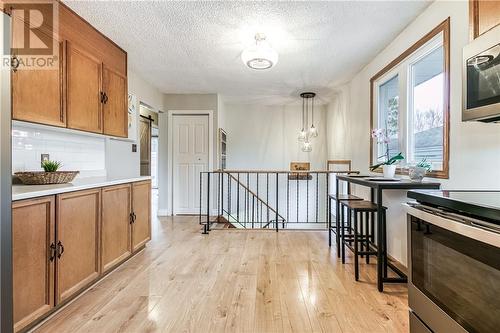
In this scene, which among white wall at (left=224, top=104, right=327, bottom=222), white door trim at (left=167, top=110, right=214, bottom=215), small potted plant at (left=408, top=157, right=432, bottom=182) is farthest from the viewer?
→ white wall at (left=224, top=104, right=327, bottom=222)

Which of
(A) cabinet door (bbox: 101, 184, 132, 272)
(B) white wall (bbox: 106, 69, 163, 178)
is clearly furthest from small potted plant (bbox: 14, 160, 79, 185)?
(B) white wall (bbox: 106, 69, 163, 178)

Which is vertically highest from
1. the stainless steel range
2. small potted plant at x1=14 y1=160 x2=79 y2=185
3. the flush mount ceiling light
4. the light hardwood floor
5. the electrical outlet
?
the flush mount ceiling light

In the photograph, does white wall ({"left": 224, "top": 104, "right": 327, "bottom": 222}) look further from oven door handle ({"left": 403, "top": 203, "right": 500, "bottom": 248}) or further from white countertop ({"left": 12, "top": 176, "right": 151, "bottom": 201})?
oven door handle ({"left": 403, "top": 203, "right": 500, "bottom": 248})

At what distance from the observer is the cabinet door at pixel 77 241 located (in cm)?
185

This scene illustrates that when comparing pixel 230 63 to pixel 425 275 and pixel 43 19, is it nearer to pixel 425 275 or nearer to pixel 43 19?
pixel 43 19

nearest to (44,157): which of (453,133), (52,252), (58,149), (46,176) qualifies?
(58,149)

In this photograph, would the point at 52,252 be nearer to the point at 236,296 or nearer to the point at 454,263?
the point at 236,296

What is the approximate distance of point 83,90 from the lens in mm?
2430

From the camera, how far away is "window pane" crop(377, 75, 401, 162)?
295 centimetres

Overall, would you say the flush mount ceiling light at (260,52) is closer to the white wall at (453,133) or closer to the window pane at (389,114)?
the white wall at (453,133)

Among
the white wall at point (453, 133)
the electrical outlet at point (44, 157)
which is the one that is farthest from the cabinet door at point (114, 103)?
the white wall at point (453, 133)

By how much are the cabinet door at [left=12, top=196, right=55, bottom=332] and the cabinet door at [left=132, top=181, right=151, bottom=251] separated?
3.86 ft

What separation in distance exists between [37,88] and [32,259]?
120cm

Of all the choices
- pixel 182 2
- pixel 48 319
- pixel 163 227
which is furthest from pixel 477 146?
pixel 163 227
